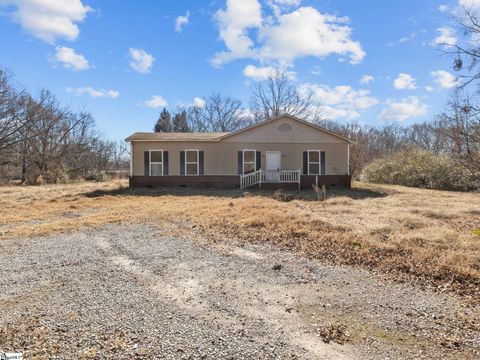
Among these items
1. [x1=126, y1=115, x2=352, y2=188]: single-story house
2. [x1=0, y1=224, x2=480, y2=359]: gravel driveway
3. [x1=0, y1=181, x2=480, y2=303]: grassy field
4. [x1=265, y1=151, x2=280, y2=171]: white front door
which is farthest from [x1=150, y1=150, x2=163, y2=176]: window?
[x1=0, y1=224, x2=480, y2=359]: gravel driveway

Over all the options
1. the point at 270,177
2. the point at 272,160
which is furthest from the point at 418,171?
the point at 270,177

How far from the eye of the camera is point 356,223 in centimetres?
823

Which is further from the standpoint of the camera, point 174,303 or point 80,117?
point 80,117

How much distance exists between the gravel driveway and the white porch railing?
12570mm

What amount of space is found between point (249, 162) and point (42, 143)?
21.1 meters

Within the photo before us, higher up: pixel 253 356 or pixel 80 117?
pixel 80 117

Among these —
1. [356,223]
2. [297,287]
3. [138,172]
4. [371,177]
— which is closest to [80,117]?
[138,172]

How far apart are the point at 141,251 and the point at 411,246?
4893 mm

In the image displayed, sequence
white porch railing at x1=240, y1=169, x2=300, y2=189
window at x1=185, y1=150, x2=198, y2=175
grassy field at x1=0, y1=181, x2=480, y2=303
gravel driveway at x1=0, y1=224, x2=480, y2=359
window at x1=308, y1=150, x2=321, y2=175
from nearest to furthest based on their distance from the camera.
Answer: gravel driveway at x1=0, y1=224, x2=480, y2=359 → grassy field at x1=0, y1=181, x2=480, y2=303 → white porch railing at x1=240, y1=169, x2=300, y2=189 → window at x1=185, y1=150, x2=198, y2=175 → window at x1=308, y1=150, x2=321, y2=175

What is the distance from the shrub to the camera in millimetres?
21281

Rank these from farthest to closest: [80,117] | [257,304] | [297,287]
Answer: [80,117] → [297,287] → [257,304]

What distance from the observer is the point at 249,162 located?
19.0 meters

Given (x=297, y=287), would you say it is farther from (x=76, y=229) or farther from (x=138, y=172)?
(x=138, y=172)

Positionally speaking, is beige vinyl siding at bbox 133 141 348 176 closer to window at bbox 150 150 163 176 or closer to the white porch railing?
window at bbox 150 150 163 176
